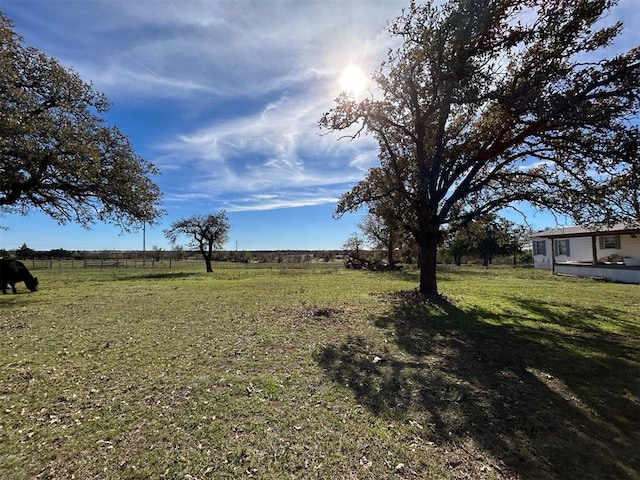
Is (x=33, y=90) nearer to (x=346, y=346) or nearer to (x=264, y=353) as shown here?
(x=264, y=353)

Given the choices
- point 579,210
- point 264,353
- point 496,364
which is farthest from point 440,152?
point 264,353

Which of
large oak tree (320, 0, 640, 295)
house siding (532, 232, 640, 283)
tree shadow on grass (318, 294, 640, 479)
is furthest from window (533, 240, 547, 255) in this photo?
tree shadow on grass (318, 294, 640, 479)

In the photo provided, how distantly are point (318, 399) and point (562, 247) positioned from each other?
1205 inches

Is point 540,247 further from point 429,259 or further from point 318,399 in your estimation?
point 318,399

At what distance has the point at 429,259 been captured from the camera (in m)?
11.6

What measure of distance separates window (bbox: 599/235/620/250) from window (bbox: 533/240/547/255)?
24.7 feet

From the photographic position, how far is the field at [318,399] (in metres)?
2.69

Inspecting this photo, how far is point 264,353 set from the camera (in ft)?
18.0

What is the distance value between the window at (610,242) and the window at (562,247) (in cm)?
359

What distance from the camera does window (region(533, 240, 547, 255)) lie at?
98.7 ft

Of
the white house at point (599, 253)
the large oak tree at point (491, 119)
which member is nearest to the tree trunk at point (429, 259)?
the large oak tree at point (491, 119)

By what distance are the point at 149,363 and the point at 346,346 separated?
3297 millimetres

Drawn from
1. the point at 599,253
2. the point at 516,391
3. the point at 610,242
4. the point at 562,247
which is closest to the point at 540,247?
the point at 562,247

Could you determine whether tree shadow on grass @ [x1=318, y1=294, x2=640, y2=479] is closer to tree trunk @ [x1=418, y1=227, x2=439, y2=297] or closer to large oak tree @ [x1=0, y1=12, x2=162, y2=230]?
tree trunk @ [x1=418, y1=227, x2=439, y2=297]
